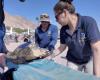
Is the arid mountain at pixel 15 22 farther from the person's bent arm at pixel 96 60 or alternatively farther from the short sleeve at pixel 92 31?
the person's bent arm at pixel 96 60

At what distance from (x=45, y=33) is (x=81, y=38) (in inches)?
108

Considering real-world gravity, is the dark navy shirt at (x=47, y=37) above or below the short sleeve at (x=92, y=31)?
below

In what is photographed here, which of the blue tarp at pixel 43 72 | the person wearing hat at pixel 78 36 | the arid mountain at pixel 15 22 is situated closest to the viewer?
the blue tarp at pixel 43 72

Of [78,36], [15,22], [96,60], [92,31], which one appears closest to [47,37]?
[78,36]

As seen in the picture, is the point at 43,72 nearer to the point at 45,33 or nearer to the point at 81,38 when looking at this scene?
the point at 81,38

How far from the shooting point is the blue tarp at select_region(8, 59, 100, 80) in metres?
3.53

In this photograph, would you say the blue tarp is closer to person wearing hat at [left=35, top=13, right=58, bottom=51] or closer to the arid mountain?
person wearing hat at [left=35, top=13, right=58, bottom=51]

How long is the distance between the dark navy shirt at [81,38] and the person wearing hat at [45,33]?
2.18 m

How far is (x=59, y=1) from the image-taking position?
175 inches

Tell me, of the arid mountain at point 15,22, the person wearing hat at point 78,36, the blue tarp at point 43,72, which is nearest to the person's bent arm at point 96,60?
the person wearing hat at point 78,36

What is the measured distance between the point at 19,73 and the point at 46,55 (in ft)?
2.26

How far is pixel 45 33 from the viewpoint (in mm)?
7262

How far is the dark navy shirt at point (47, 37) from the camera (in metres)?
7.21

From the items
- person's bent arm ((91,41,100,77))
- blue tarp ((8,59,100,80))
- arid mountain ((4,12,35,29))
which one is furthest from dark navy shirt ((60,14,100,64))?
arid mountain ((4,12,35,29))
